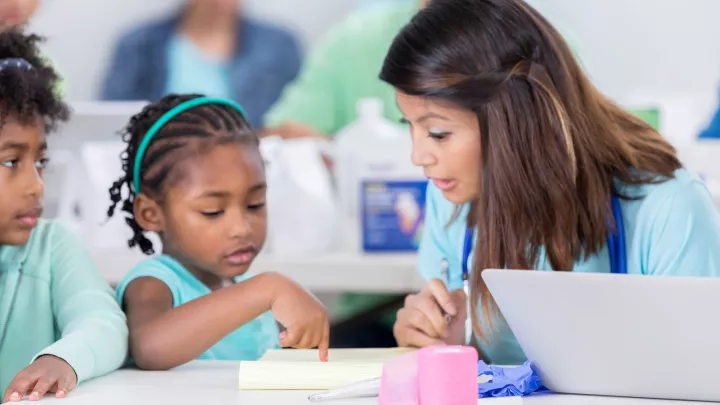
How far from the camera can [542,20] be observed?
1.32 meters

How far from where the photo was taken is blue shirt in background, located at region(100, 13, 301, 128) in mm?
4516

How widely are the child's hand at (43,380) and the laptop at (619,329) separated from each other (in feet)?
1.53

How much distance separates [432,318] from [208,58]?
342 cm

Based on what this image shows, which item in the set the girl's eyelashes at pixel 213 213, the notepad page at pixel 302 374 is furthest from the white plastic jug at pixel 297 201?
the notepad page at pixel 302 374

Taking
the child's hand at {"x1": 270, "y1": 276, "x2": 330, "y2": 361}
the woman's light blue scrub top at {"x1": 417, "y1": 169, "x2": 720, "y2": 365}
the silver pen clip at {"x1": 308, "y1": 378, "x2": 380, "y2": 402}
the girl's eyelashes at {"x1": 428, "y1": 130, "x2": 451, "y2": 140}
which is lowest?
the silver pen clip at {"x1": 308, "y1": 378, "x2": 380, "y2": 402}

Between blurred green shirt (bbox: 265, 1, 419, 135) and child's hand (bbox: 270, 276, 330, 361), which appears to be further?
blurred green shirt (bbox: 265, 1, 419, 135)

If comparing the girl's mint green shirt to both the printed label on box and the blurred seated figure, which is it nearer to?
the printed label on box

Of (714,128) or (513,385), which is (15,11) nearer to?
(513,385)

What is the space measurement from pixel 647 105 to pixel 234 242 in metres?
1.59

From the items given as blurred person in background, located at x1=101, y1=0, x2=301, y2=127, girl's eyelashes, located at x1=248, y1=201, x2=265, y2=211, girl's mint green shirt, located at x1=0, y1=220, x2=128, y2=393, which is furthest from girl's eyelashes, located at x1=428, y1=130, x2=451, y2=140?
blurred person in background, located at x1=101, y1=0, x2=301, y2=127

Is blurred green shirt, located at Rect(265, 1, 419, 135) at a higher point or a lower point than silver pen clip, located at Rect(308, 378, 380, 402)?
higher

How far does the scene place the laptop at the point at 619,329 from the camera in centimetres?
89

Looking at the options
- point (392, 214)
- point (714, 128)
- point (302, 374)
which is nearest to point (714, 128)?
point (714, 128)

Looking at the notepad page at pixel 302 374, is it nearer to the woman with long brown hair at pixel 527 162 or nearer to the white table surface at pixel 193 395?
the white table surface at pixel 193 395
